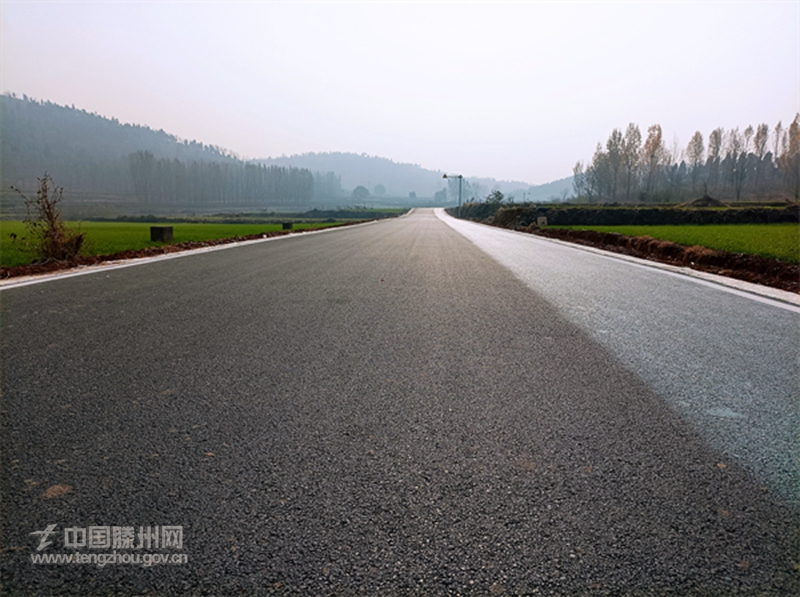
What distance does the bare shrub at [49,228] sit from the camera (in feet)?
33.1

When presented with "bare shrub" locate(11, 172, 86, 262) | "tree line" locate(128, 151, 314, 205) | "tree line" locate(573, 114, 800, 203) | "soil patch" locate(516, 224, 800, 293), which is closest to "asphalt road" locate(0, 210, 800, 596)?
"soil patch" locate(516, 224, 800, 293)

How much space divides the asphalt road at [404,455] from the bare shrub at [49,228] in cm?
661

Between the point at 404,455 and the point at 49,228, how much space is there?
1136 cm

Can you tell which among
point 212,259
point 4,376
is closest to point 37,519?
point 4,376

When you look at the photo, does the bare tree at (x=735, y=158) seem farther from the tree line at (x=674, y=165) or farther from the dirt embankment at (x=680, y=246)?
the dirt embankment at (x=680, y=246)

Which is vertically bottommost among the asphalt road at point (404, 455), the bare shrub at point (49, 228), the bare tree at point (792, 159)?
the asphalt road at point (404, 455)

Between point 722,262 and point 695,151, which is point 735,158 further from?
point 722,262

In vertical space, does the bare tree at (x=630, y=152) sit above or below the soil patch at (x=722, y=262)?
above

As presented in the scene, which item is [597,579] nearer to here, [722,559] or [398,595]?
[722,559]

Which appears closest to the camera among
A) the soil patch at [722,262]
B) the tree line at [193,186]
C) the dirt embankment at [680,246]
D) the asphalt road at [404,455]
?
the asphalt road at [404,455]

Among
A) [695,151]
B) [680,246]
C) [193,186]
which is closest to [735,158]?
[695,151]

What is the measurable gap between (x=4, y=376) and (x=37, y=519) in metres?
2.04

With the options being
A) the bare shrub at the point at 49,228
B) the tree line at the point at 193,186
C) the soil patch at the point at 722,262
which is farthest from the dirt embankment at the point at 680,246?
the tree line at the point at 193,186

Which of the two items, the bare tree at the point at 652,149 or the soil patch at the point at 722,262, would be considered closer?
the soil patch at the point at 722,262
